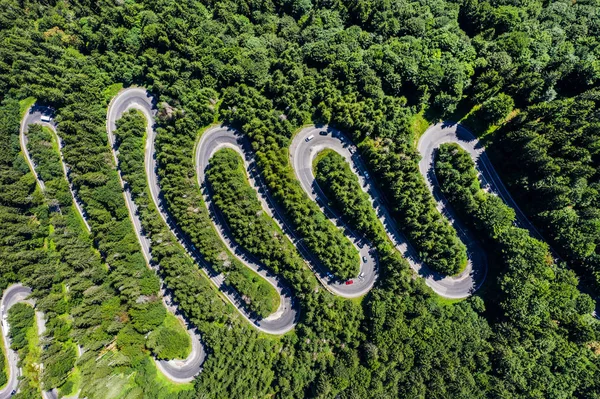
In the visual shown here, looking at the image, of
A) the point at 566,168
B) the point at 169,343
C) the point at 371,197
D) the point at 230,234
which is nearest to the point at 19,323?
the point at 169,343

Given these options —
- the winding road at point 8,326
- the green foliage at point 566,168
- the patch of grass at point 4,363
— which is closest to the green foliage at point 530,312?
the green foliage at point 566,168

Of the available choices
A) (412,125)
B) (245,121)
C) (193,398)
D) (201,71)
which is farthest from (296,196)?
(193,398)

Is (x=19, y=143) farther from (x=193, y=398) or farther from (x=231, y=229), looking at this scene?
(x=193, y=398)

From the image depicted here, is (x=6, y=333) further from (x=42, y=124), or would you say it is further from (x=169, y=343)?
(x=42, y=124)

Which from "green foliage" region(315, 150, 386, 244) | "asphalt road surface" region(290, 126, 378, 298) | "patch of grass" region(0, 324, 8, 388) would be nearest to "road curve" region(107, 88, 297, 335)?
"asphalt road surface" region(290, 126, 378, 298)

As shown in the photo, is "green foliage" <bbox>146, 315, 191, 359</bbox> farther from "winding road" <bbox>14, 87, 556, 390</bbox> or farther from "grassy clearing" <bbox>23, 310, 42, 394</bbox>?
"grassy clearing" <bbox>23, 310, 42, 394</bbox>

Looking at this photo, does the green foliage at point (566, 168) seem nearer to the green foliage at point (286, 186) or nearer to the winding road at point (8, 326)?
the green foliage at point (286, 186)
